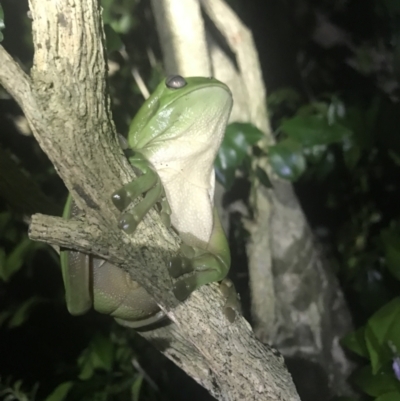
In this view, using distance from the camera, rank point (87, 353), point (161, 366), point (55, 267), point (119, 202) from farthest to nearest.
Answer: point (161, 366) < point (55, 267) < point (87, 353) < point (119, 202)

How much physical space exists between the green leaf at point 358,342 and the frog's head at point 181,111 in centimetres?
85

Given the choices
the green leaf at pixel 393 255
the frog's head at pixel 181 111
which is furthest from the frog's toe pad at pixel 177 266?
the green leaf at pixel 393 255

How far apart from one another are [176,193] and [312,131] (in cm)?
69

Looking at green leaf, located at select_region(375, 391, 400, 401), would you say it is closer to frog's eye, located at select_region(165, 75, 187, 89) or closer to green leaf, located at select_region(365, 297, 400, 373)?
green leaf, located at select_region(365, 297, 400, 373)

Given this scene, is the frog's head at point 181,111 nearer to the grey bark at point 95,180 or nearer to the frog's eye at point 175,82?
the frog's eye at point 175,82

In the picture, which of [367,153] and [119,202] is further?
[367,153]

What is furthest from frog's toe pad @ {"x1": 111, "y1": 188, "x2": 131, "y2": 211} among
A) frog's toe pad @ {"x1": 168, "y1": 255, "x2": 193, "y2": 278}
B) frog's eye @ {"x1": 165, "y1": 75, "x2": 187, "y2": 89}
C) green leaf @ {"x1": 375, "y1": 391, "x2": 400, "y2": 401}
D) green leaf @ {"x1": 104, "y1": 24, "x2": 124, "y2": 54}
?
green leaf @ {"x1": 375, "y1": 391, "x2": 400, "y2": 401}

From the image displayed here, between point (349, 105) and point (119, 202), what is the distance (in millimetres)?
1190

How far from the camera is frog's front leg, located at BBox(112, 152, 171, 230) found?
2.31 feet

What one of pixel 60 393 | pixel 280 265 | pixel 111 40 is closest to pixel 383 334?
pixel 280 265

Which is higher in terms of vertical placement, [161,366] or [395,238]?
[395,238]

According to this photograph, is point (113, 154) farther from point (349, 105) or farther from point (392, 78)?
point (392, 78)

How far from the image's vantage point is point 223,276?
0.85 meters

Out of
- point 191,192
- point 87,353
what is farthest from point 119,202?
point 87,353
